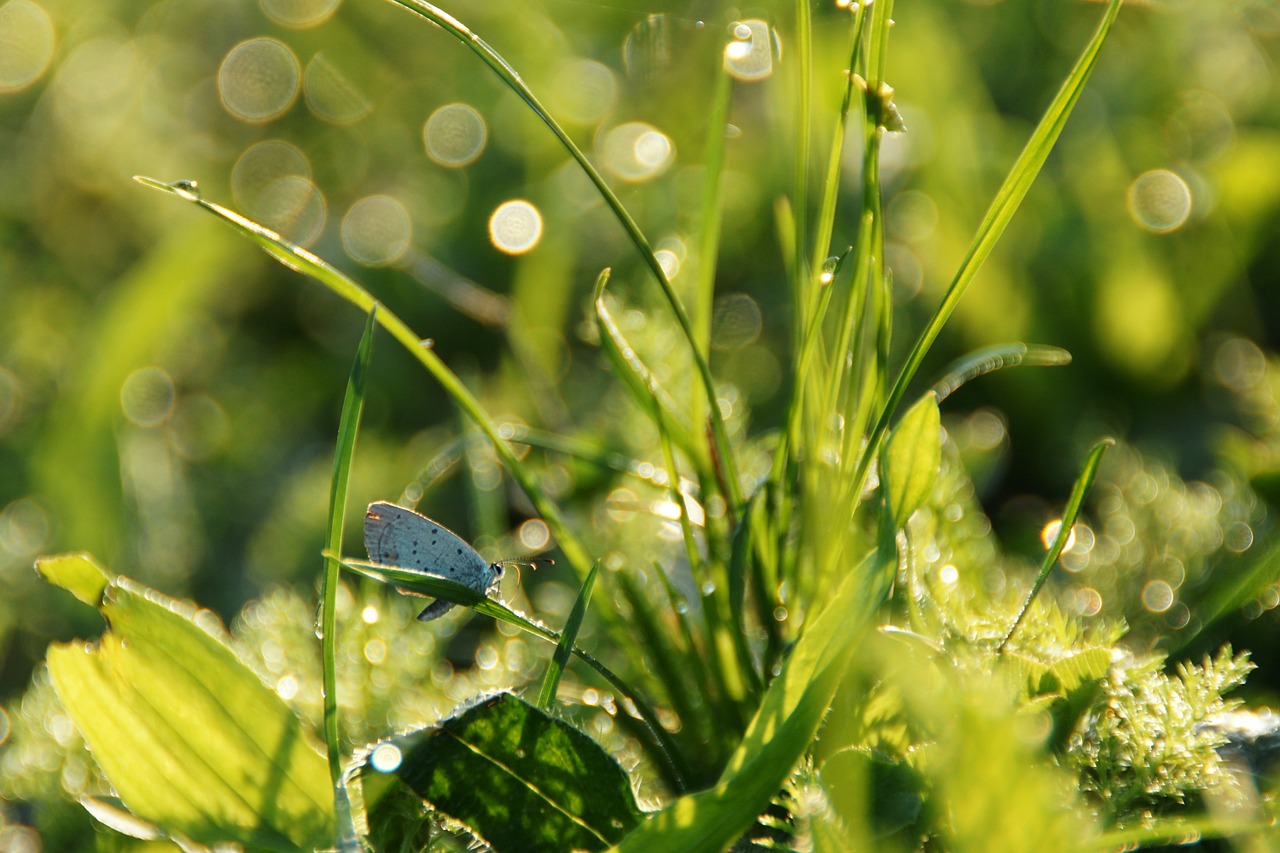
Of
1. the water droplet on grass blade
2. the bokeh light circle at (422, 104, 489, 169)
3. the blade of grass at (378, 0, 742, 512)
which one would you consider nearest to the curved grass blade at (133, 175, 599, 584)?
the water droplet on grass blade

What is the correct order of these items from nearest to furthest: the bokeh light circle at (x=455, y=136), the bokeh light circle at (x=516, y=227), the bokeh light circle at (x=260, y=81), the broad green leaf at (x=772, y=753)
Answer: the broad green leaf at (x=772, y=753)
the bokeh light circle at (x=516, y=227)
the bokeh light circle at (x=455, y=136)
the bokeh light circle at (x=260, y=81)

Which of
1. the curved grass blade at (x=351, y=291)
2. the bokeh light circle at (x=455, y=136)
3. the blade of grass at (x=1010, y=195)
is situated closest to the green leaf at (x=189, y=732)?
the curved grass blade at (x=351, y=291)

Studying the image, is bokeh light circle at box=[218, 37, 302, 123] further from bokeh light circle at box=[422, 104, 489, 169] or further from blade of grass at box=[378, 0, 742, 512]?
blade of grass at box=[378, 0, 742, 512]

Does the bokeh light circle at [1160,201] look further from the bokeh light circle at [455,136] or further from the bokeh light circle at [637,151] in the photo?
the bokeh light circle at [455,136]

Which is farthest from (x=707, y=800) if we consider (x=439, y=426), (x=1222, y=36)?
(x=1222, y=36)

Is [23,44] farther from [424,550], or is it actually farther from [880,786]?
[880,786]

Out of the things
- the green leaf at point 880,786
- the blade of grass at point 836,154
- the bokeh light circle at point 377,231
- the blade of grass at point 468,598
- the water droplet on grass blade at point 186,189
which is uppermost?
the blade of grass at point 836,154
